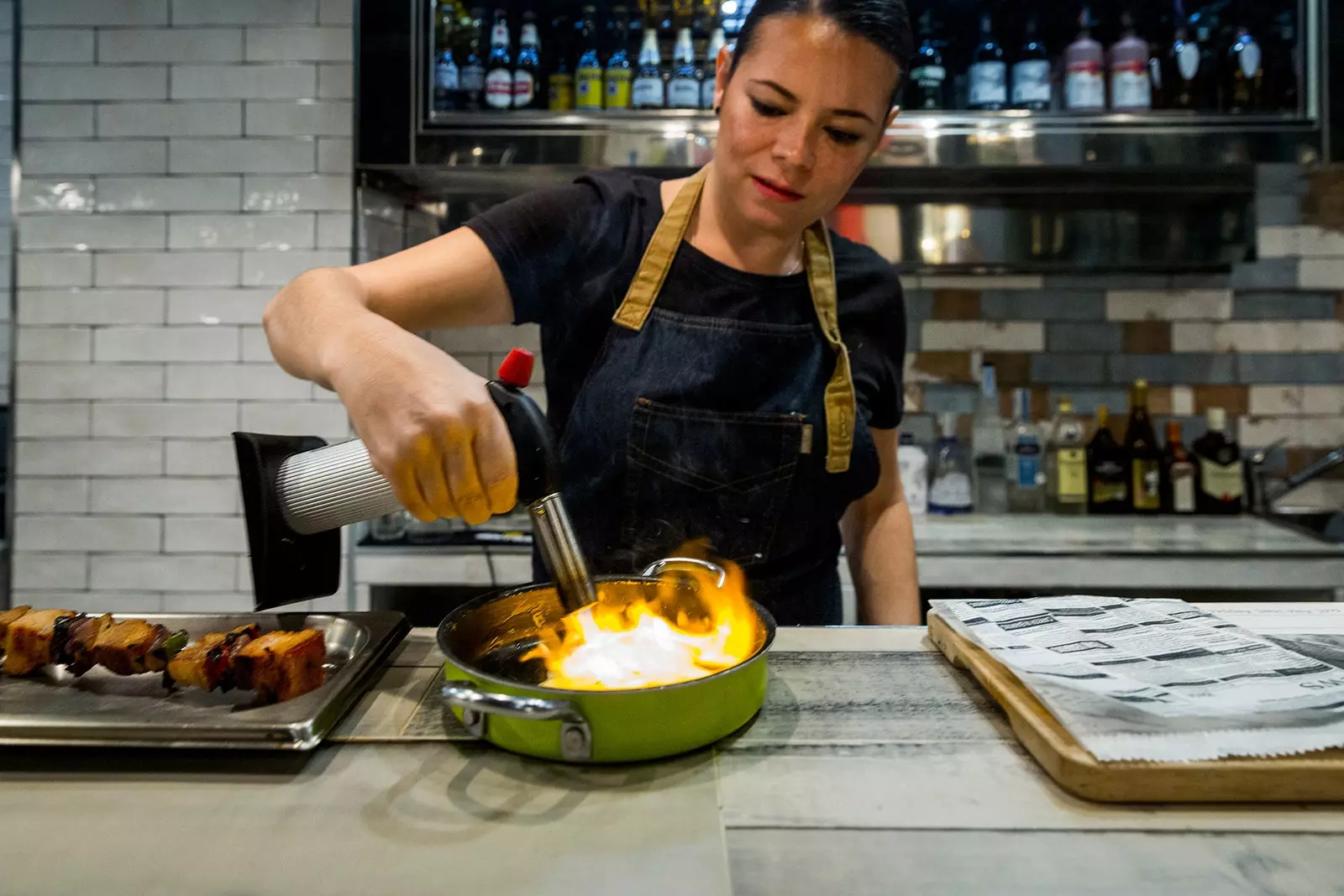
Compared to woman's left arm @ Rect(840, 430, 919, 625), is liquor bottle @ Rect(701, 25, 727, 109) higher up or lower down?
higher up

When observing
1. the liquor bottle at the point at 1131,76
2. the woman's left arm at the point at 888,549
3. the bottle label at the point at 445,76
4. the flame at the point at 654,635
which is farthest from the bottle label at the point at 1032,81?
the flame at the point at 654,635

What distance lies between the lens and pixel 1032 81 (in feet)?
7.20

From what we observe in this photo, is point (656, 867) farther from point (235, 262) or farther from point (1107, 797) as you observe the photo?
point (235, 262)

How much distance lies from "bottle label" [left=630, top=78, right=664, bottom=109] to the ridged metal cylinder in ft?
5.17

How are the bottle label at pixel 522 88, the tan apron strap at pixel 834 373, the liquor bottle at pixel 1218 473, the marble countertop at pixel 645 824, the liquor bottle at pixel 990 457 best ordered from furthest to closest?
the liquor bottle at pixel 990 457 < the liquor bottle at pixel 1218 473 < the bottle label at pixel 522 88 < the tan apron strap at pixel 834 373 < the marble countertop at pixel 645 824

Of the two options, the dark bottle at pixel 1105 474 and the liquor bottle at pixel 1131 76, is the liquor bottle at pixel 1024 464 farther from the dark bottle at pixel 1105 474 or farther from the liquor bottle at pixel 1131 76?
the liquor bottle at pixel 1131 76

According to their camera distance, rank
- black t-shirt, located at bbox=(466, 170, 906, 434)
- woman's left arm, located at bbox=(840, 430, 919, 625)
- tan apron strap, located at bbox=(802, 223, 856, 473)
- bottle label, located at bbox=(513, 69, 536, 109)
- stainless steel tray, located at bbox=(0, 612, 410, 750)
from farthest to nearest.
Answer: bottle label, located at bbox=(513, 69, 536, 109) → woman's left arm, located at bbox=(840, 430, 919, 625) → tan apron strap, located at bbox=(802, 223, 856, 473) → black t-shirt, located at bbox=(466, 170, 906, 434) → stainless steel tray, located at bbox=(0, 612, 410, 750)

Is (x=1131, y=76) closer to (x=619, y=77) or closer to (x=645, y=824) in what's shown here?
(x=619, y=77)

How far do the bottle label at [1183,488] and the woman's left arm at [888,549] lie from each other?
1344 mm

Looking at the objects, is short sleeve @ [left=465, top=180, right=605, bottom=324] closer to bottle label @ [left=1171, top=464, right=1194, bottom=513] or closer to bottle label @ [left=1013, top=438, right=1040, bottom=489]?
bottle label @ [left=1013, top=438, right=1040, bottom=489]

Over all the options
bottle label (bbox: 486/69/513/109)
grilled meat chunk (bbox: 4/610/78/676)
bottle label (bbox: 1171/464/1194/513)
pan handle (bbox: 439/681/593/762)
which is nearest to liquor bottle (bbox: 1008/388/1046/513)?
bottle label (bbox: 1171/464/1194/513)

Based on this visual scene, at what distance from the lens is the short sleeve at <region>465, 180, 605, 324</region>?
125 centimetres

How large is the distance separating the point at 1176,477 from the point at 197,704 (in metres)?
2.48

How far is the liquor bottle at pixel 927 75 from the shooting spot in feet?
7.40
